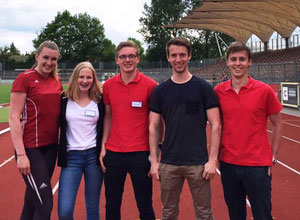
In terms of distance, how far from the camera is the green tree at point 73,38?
70.7 metres

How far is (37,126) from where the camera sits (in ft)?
9.82

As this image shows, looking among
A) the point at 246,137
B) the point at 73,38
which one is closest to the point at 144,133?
the point at 246,137

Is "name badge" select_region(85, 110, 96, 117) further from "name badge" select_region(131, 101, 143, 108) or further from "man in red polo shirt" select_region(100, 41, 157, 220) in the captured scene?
"name badge" select_region(131, 101, 143, 108)

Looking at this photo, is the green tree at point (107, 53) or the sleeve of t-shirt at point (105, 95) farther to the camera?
the green tree at point (107, 53)

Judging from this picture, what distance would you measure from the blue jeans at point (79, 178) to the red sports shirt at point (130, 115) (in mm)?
246

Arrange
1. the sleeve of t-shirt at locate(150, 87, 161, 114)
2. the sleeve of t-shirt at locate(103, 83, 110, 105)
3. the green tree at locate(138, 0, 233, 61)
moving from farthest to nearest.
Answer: the green tree at locate(138, 0, 233, 61) → the sleeve of t-shirt at locate(103, 83, 110, 105) → the sleeve of t-shirt at locate(150, 87, 161, 114)

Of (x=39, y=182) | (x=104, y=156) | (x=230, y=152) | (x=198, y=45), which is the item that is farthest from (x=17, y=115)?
(x=198, y=45)

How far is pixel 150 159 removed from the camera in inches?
118

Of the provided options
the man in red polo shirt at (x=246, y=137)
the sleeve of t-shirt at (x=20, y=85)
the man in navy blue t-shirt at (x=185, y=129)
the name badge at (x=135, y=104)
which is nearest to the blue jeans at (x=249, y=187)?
the man in red polo shirt at (x=246, y=137)

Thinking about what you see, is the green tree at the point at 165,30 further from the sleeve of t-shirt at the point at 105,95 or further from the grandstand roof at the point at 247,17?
the sleeve of t-shirt at the point at 105,95

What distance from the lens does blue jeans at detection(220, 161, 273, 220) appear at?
2.82m

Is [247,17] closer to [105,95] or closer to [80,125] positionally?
[105,95]

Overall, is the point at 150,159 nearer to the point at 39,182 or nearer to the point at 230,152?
the point at 230,152

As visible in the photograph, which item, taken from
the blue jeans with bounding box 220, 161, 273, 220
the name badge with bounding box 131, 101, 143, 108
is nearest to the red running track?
the blue jeans with bounding box 220, 161, 273, 220
